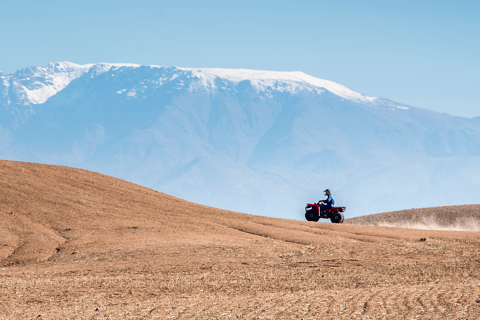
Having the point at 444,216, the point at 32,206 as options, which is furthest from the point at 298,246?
the point at 444,216

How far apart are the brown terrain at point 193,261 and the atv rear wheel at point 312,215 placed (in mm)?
3640

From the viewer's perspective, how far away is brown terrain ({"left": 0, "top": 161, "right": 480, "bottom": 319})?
44.8 ft

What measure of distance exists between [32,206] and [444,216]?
3095 centimetres

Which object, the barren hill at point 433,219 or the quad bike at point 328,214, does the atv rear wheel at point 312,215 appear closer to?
the quad bike at point 328,214

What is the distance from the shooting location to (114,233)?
2539 cm

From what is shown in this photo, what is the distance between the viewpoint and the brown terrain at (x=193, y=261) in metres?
13.6

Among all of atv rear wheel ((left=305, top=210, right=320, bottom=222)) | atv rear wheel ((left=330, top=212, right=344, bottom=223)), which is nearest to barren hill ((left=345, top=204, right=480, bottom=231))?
atv rear wheel ((left=330, top=212, right=344, bottom=223))

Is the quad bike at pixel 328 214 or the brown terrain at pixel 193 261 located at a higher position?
the quad bike at pixel 328 214

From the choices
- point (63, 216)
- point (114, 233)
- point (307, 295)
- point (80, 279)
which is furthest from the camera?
point (63, 216)

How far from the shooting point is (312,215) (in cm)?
3412

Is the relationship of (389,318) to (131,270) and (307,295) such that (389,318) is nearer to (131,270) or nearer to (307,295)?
(307,295)

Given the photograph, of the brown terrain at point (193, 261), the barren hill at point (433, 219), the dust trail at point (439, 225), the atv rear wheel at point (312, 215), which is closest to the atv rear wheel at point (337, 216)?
the atv rear wheel at point (312, 215)

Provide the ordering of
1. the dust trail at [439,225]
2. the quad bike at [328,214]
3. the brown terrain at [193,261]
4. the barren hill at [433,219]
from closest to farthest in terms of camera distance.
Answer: the brown terrain at [193,261] → the quad bike at [328,214] → the dust trail at [439,225] → the barren hill at [433,219]

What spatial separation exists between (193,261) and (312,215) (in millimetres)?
15040
